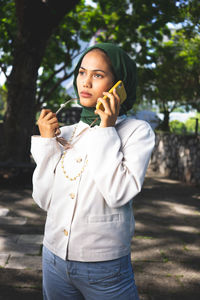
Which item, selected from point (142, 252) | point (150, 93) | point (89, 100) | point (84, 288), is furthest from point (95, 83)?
point (150, 93)

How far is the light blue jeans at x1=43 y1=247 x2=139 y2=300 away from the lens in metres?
1.42

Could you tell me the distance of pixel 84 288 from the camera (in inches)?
57.5

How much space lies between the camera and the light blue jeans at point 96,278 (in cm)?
142

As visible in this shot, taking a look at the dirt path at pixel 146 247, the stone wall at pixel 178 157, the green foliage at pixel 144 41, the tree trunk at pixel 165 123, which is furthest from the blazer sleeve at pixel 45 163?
the tree trunk at pixel 165 123

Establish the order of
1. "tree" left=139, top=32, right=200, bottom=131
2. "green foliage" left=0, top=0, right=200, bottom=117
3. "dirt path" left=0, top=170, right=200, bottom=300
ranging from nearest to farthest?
"dirt path" left=0, top=170, right=200, bottom=300 → "green foliage" left=0, top=0, right=200, bottom=117 → "tree" left=139, top=32, right=200, bottom=131

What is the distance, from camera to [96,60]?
4.98 feet

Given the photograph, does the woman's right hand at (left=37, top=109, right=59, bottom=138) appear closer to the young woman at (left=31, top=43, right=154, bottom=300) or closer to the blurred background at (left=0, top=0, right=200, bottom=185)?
the young woman at (left=31, top=43, right=154, bottom=300)

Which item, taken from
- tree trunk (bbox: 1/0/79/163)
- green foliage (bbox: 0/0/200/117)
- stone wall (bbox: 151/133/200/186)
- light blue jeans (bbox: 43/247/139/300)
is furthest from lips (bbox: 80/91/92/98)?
stone wall (bbox: 151/133/200/186)

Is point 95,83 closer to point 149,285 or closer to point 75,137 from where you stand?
point 75,137

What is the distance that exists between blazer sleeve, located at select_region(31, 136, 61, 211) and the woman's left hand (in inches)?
11.4

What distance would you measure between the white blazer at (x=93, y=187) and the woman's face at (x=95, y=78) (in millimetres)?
154

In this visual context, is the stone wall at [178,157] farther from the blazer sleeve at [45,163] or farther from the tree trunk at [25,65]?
the blazer sleeve at [45,163]

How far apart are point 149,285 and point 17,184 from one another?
4894 mm

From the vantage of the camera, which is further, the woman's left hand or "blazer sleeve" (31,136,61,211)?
"blazer sleeve" (31,136,61,211)
